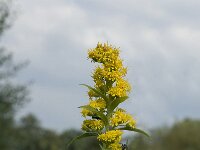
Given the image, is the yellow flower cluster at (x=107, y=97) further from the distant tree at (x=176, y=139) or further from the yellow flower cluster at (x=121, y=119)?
the distant tree at (x=176, y=139)

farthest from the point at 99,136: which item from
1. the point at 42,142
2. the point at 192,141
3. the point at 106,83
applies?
the point at 42,142

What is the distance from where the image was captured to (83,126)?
7520 millimetres

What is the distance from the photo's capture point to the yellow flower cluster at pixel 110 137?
7.27 m

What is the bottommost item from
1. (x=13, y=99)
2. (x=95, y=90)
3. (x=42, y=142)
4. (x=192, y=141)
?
(x=95, y=90)

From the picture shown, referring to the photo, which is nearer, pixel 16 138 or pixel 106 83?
pixel 106 83

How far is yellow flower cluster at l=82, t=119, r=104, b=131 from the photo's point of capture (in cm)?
738

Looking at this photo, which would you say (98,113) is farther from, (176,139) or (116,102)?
(176,139)

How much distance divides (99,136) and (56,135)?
121 metres

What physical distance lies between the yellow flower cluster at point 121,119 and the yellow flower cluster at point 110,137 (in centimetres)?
12

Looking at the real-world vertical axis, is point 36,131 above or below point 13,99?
above

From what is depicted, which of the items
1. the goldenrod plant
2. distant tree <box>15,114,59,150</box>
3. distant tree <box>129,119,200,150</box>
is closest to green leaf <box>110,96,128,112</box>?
the goldenrod plant

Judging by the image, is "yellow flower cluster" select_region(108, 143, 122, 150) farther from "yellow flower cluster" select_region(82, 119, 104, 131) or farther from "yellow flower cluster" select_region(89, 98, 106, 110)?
"yellow flower cluster" select_region(89, 98, 106, 110)

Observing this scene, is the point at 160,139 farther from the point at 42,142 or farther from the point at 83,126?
the point at 83,126

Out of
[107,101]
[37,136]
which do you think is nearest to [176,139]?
[37,136]
